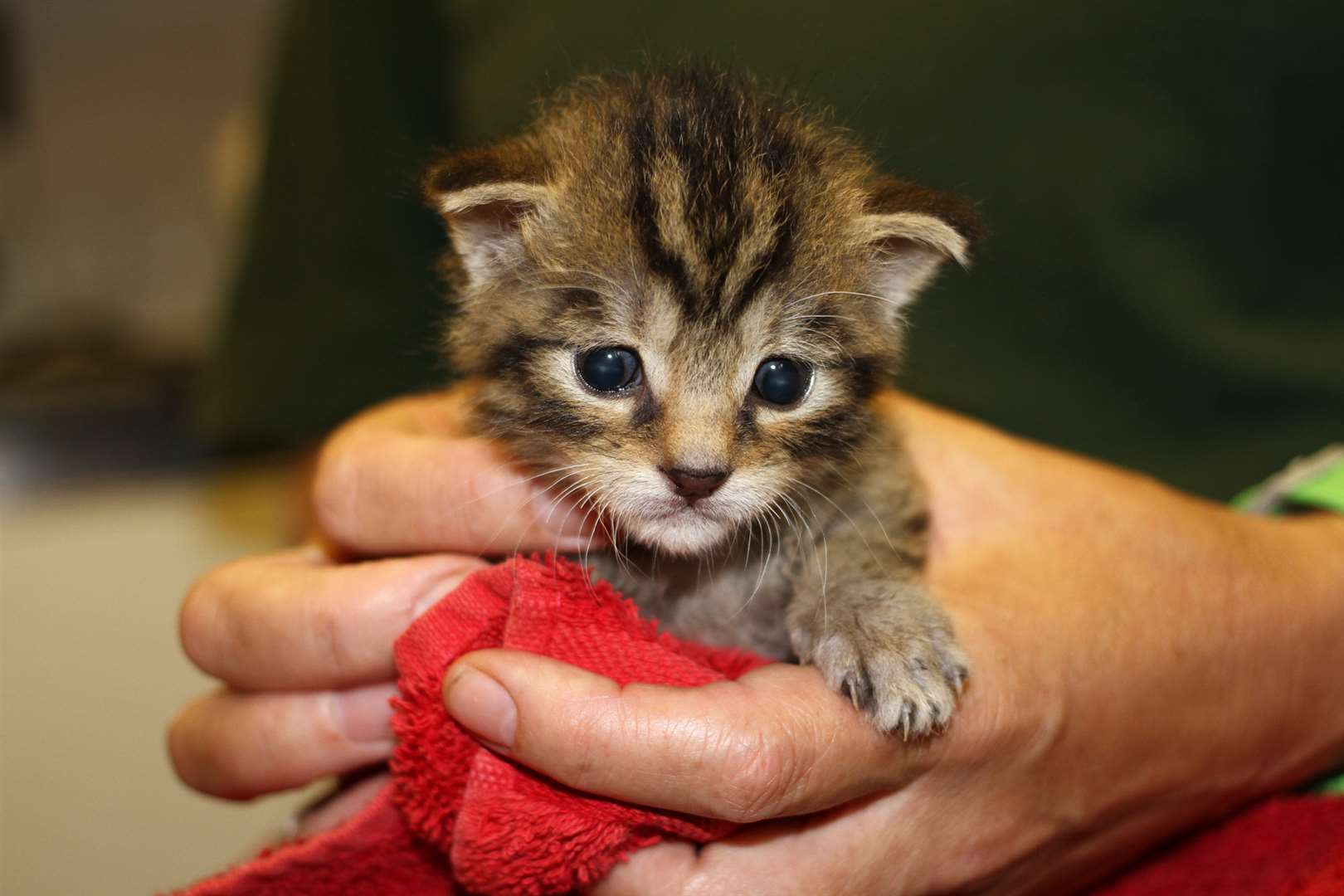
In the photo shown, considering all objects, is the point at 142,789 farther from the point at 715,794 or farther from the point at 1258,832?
the point at 1258,832

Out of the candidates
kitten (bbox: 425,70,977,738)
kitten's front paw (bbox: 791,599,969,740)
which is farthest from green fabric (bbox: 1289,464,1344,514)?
kitten's front paw (bbox: 791,599,969,740)

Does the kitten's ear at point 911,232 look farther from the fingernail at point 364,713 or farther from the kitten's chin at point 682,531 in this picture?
the fingernail at point 364,713

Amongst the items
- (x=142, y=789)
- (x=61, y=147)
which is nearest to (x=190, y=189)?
(x=61, y=147)

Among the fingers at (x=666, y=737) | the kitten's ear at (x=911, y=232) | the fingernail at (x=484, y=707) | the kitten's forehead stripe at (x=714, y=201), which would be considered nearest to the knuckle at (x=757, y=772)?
the fingers at (x=666, y=737)

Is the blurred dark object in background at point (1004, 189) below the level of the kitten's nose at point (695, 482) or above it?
above

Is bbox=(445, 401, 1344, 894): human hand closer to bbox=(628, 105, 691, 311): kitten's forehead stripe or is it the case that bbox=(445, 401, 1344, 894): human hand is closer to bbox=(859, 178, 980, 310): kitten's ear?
bbox=(859, 178, 980, 310): kitten's ear

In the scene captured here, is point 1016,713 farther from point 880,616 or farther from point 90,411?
point 90,411
